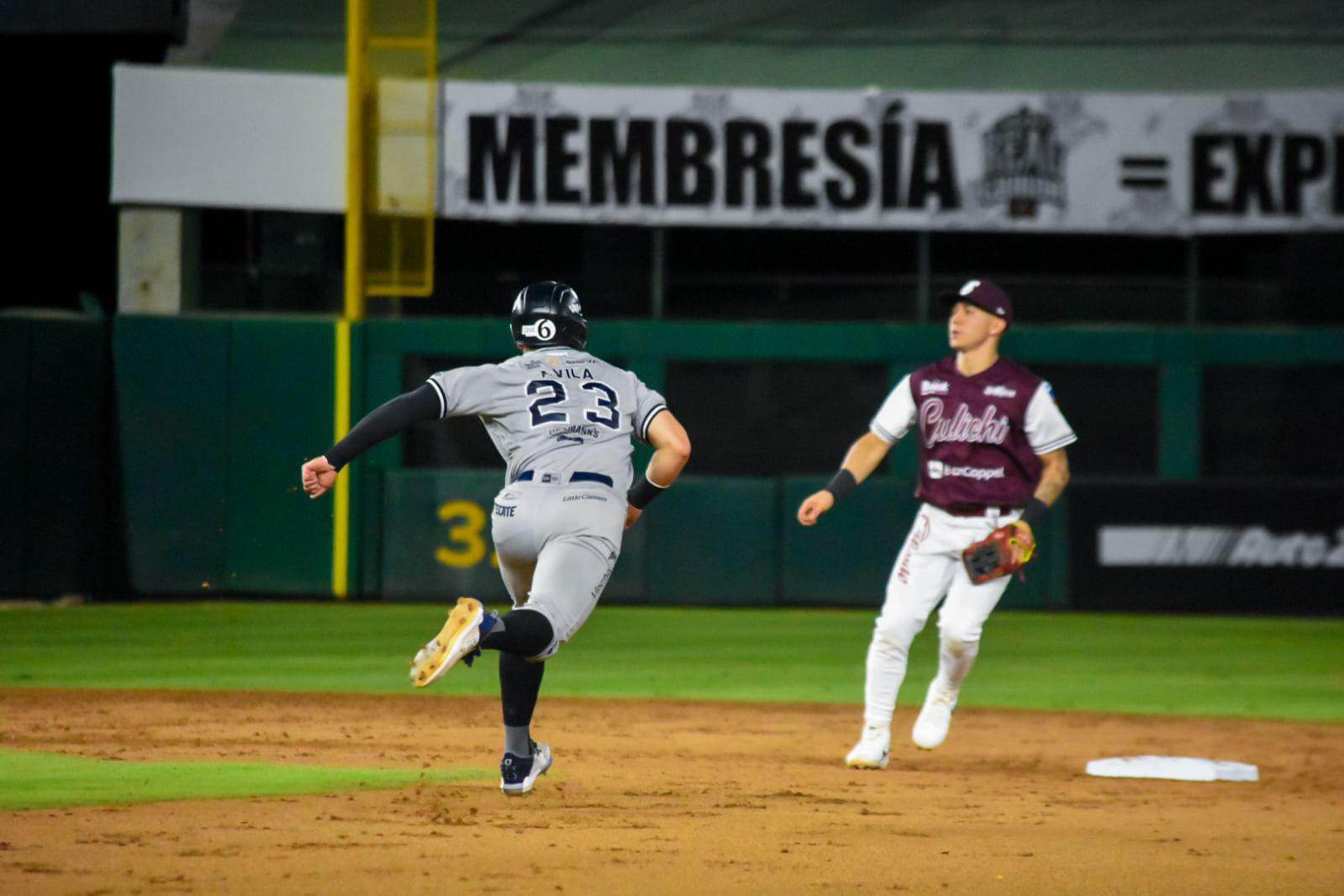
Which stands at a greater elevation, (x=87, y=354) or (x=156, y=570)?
(x=87, y=354)

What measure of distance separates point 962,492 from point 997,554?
1.10 ft

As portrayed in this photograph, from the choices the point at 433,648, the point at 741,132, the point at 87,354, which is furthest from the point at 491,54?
the point at 433,648

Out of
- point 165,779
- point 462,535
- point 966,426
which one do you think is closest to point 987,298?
point 966,426

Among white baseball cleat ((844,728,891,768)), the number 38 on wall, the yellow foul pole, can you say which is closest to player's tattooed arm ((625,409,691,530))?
white baseball cleat ((844,728,891,768))

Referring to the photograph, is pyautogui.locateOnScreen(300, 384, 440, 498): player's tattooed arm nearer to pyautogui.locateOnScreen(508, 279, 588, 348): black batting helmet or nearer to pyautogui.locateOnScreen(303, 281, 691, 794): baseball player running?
pyautogui.locateOnScreen(303, 281, 691, 794): baseball player running

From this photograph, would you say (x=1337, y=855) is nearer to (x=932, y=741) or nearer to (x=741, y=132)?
(x=932, y=741)

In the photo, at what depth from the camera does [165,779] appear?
6.86m

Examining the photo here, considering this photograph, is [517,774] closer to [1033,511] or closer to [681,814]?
[681,814]

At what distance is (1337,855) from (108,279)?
17058mm

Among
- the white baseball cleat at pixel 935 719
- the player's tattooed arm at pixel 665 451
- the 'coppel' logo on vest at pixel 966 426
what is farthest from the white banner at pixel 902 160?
the player's tattooed arm at pixel 665 451

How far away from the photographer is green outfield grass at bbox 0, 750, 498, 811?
21.1 ft

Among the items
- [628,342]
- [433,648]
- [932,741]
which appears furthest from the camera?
[628,342]

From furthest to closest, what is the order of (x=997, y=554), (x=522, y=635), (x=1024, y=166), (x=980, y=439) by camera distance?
1. (x=1024, y=166)
2. (x=980, y=439)
3. (x=997, y=554)
4. (x=522, y=635)

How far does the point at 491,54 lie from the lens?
18453mm
